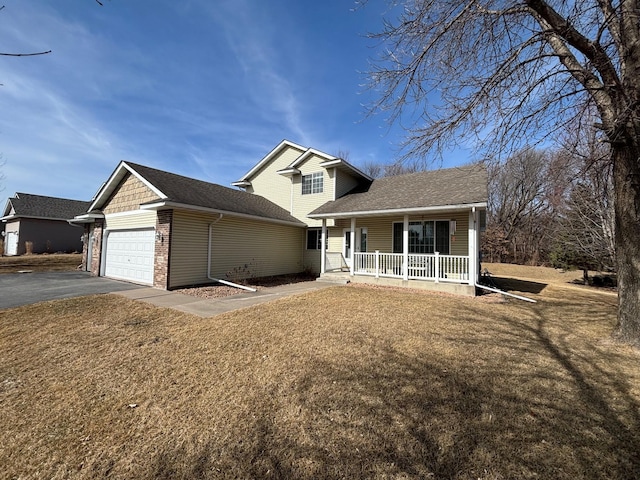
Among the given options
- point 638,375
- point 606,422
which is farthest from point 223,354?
point 638,375

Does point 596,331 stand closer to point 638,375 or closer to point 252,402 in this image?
point 638,375

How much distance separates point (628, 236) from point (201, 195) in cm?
1283

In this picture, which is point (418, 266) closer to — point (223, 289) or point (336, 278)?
point (336, 278)

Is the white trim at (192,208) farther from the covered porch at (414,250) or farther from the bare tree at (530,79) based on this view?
the bare tree at (530,79)

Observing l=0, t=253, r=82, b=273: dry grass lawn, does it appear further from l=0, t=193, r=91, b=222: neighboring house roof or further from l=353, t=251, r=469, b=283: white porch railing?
l=353, t=251, r=469, b=283: white porch railing

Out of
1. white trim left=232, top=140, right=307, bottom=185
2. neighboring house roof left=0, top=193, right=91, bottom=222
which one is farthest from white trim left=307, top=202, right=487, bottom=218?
neighboring house roof left=0, top=193, right=91, bottom=222

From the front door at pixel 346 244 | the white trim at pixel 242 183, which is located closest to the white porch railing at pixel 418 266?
the front door at pixel 346 244

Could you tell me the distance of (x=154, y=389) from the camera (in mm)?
3504

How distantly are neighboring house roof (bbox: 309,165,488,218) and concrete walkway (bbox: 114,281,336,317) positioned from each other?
17.2 feet

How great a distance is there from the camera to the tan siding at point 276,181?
57.8 ft

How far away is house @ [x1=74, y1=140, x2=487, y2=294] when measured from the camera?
10297 mm

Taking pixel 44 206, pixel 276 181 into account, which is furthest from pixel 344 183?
pixel 44 206

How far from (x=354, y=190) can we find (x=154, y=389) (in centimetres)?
1461

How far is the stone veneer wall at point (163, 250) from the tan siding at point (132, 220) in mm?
933
